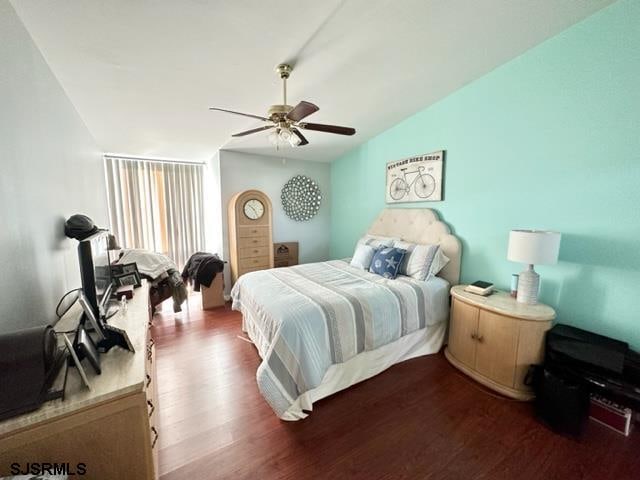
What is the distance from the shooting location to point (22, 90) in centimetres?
126

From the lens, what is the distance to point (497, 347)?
1953 mm

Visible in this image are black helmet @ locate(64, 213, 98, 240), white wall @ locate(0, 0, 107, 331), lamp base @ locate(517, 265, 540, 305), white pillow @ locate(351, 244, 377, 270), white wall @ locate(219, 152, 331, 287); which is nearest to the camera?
white wall @ locate(0, 0, 107, 331)

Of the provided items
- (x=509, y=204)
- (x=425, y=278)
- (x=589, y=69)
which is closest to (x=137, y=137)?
(x=425, y=278)

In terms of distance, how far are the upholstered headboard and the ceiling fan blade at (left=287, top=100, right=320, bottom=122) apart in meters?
1.98

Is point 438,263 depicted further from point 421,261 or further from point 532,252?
point 532,252

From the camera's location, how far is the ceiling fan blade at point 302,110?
5.24ft

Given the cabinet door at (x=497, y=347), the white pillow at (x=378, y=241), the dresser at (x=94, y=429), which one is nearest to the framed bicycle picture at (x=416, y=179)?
the white pillow at (x=378, y=241)

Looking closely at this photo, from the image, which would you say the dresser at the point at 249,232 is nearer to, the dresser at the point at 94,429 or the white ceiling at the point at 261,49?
the white ceiling at the point at 261,49

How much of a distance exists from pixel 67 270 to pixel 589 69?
13.3ft

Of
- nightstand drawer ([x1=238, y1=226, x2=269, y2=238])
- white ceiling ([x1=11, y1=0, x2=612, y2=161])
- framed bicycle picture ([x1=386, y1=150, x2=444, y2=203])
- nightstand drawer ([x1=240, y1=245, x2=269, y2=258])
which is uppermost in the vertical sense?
white ceiling ([x1=11, y1=0, x2=612, y2=161])

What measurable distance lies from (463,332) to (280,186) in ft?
11.0

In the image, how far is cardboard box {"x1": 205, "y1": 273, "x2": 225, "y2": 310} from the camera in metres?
3.65

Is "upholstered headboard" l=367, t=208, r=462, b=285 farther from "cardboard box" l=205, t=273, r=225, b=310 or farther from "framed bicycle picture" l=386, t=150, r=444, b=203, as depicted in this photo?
"cardboard box" l=205, t=273, r=225, b=310

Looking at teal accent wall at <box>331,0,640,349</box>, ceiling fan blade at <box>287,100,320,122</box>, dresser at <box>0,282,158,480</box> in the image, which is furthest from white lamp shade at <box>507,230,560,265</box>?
dresser at <box>0,282,158,480</box>
